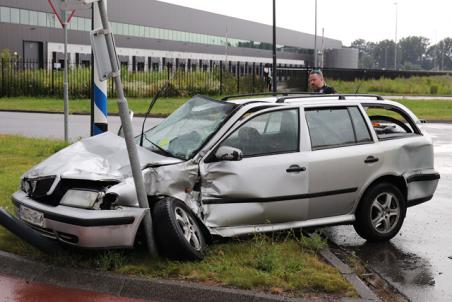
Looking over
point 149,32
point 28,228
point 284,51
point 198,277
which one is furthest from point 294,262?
point 284,51

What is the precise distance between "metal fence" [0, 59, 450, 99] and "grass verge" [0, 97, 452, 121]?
130 centimetres

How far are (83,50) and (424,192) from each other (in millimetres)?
55573

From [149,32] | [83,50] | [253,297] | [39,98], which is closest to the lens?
[253,297]

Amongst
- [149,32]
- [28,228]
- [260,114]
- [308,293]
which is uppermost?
[149,32]

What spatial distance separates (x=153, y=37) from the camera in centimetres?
7006

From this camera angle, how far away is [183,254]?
5.19 metres

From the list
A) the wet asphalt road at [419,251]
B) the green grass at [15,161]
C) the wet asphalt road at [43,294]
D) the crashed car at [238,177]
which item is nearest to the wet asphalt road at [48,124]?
the green grass at [15,161]

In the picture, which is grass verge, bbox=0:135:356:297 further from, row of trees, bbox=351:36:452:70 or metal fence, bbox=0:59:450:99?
row of trees, bbox=351:36:452:70

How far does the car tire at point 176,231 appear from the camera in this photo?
5137mm

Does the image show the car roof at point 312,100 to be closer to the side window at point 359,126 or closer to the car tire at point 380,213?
the side window at point 359,126

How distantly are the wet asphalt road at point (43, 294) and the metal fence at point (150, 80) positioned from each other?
23986 millimetres

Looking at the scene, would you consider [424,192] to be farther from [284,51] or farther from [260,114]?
[284,51]

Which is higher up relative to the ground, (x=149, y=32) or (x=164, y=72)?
(x=149, y=32)

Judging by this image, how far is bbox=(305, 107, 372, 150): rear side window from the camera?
634 centimetres
